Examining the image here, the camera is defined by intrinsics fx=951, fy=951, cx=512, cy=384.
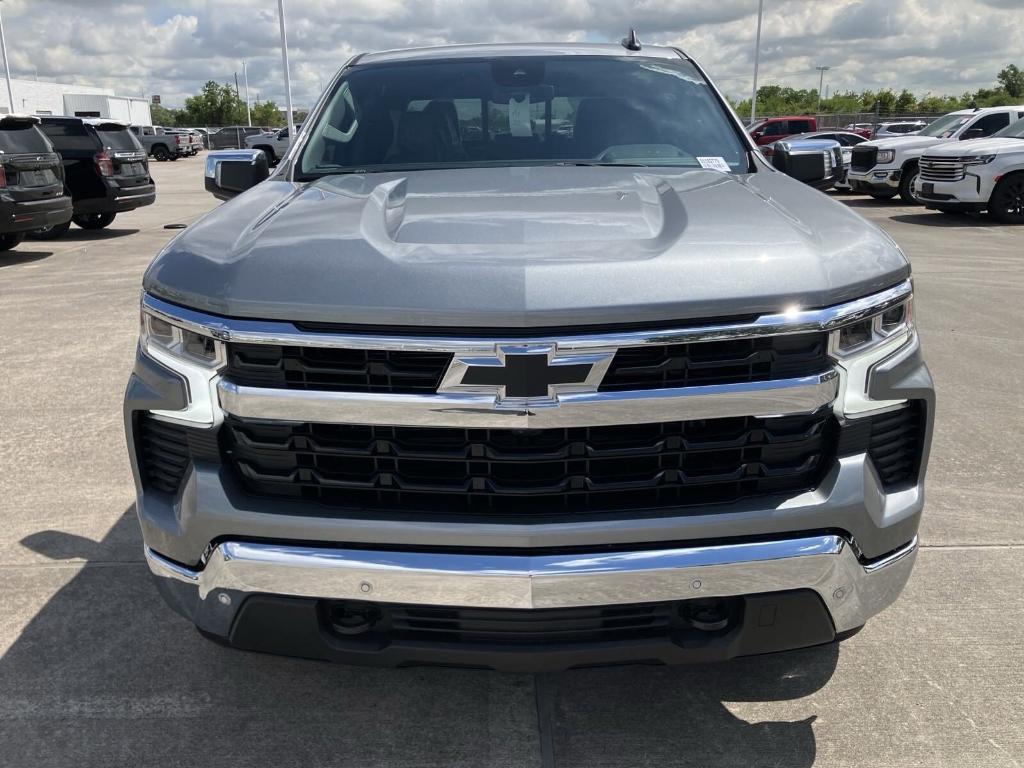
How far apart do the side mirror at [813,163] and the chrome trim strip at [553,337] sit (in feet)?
5.49

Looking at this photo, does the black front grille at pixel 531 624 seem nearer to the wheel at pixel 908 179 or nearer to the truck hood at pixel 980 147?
the truck hood at pixel 980 147

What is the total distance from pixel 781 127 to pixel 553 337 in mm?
27885

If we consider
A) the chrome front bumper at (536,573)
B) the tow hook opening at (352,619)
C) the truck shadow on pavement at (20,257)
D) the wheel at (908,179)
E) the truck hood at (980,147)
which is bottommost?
the truck shadow on pavement at (20,257)

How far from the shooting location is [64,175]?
13273 mm

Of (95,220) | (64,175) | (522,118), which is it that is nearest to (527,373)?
(522,118)

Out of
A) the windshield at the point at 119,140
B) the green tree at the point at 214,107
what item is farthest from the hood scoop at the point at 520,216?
the green tree at the point at 214,107

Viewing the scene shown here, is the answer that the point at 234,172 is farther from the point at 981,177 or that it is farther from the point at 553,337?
the point at 981,177

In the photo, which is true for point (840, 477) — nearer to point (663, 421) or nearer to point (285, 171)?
point (663, 421)

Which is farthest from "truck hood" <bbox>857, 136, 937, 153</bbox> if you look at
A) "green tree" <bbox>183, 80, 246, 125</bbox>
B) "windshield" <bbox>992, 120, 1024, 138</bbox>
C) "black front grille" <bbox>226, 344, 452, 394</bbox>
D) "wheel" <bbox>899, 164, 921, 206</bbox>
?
"green tree" <bbox>183, 80, 246, 125</bbox>

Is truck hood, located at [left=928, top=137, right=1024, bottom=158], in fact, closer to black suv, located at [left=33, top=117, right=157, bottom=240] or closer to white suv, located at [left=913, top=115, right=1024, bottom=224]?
white suv, located at [left=913, top=115, right=1024, bottom=224]

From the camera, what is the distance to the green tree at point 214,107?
3917 inches

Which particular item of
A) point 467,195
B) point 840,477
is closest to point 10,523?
point 467,195

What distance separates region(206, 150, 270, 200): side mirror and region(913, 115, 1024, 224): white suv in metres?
13.7

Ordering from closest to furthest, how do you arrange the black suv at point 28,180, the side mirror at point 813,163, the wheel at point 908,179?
the side mirror at point 813,163 < the black suv at point 28,180 < the wheel at point 908,179
